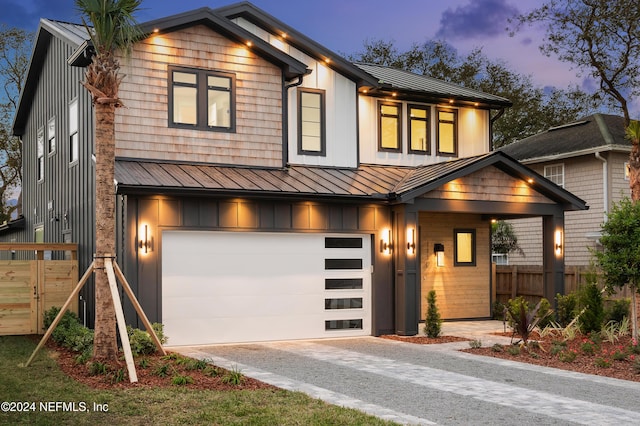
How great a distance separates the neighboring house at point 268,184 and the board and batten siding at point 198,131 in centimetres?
3

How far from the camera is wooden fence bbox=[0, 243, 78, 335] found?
15164mm

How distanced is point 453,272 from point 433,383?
9.21 metres

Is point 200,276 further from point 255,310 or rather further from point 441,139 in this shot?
point 441,139

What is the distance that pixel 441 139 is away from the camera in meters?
18.6

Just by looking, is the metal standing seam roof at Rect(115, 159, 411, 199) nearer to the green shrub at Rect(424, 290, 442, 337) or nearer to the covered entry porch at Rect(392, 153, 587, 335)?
the covered entry porch at Rect(392, 153, 587, 335)

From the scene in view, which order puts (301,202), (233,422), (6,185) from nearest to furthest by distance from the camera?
(233,422), (301,202), (6,185)

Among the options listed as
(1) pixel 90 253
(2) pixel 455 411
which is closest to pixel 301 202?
(1) pixel 90 253

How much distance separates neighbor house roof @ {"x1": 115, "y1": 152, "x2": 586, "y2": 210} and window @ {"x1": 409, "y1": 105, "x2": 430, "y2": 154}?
864 millimetres

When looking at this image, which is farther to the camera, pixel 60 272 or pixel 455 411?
pixel 60 272

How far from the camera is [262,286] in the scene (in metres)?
14.6

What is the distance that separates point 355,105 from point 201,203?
5.03 m

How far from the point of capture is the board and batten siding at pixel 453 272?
18469 millimetres

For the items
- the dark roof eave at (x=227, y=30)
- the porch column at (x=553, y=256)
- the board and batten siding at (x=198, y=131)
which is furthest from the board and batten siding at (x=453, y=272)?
the dark roof eave at (x=227, y=30)

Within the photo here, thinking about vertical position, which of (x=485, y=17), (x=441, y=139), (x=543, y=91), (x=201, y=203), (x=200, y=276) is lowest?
(x=200, y=276)
